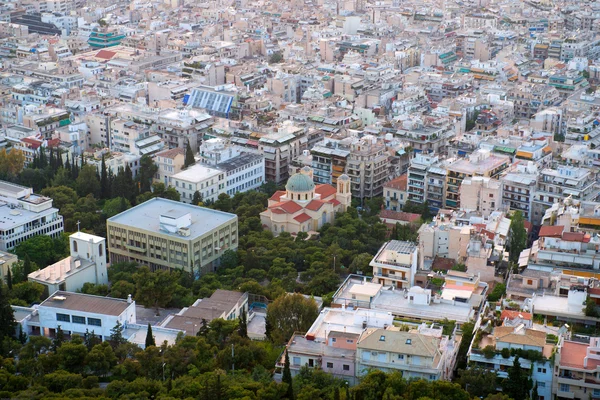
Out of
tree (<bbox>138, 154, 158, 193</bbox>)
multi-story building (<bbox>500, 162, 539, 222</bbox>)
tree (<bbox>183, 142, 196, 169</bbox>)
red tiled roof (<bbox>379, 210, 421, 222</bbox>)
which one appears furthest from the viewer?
tree (<bbox>183, 142, 196, 169</bbox>)

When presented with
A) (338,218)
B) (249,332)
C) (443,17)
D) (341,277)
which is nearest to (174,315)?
(249,332)

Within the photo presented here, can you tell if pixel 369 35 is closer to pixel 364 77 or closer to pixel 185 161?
pixel 364 77

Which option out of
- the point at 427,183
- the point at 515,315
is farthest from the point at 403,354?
the point at 427,183

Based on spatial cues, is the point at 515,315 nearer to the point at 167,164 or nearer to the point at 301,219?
the point at 301,219

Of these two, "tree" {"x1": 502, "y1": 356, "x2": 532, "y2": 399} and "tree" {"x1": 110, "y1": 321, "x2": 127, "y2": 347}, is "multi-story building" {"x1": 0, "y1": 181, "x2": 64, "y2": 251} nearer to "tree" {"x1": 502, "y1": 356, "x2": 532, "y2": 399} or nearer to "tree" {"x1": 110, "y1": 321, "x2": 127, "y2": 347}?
"tree" {"x1": 110, "y1": 321, "x2": 127, "y2": 347}

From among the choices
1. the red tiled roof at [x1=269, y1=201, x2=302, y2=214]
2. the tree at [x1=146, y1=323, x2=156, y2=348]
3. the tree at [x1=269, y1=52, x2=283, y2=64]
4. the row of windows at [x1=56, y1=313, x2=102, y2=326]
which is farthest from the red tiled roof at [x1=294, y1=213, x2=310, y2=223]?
the tree at [x1=269, y1=52, x2=283, y2=64]
